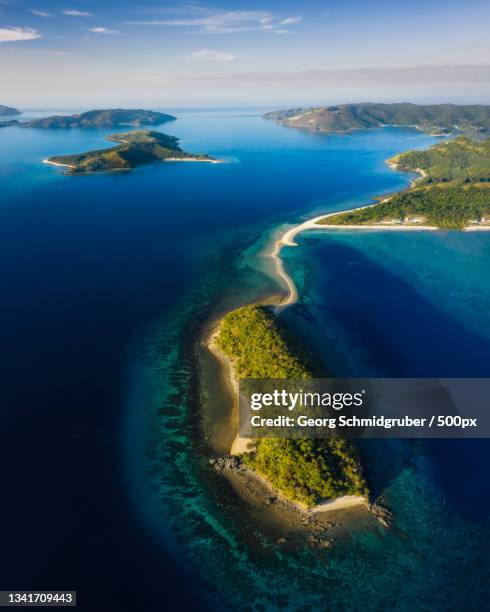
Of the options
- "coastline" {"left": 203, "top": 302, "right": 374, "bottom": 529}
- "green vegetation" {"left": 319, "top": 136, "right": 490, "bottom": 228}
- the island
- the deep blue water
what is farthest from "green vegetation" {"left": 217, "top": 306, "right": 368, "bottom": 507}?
the island

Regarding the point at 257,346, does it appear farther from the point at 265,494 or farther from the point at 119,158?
the point at 119,158

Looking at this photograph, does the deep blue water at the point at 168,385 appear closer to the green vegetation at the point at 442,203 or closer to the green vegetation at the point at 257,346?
the green vegetation at the point at 257,346

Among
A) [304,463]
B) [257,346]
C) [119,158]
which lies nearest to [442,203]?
[257,346]

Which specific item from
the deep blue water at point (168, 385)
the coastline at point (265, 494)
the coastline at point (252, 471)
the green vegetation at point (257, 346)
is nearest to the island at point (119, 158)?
the deep blue water at point (168, 385)

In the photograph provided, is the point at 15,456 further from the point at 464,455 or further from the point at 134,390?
the point at 464,455

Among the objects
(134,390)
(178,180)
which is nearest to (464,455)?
(134,390)

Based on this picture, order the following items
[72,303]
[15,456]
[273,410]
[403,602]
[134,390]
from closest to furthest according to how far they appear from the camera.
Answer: [403,602], [15,456], [273,410], [134,390], [72,303]

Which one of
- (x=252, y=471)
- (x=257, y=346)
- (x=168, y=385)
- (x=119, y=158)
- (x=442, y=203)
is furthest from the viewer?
(x=119, y=158)

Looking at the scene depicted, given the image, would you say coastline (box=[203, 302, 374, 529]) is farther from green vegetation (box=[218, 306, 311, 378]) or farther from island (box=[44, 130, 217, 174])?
island (box=[44, 130, 217, 174])
